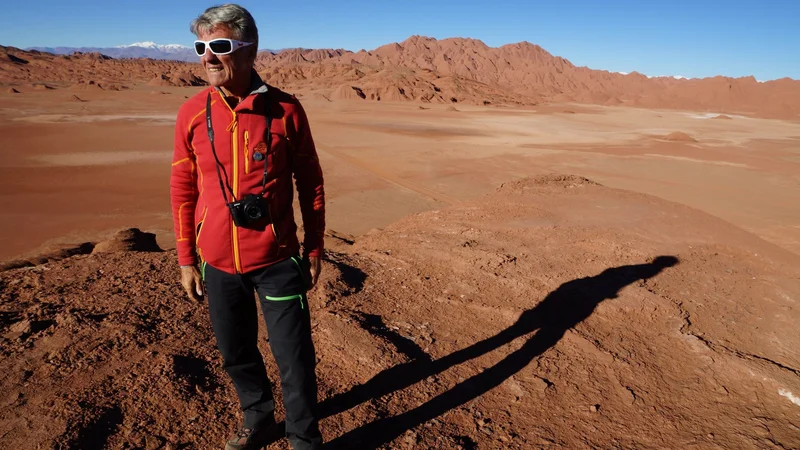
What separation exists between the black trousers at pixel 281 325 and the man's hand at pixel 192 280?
115 mm

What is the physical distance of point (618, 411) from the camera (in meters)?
2.84

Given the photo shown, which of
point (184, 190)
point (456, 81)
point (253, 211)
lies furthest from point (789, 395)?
point (456, 81)

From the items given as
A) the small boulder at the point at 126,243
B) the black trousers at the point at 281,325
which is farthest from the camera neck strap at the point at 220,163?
the small boulder at the point at 126,243

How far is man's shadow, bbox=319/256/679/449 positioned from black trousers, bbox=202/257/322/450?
0.36 meters

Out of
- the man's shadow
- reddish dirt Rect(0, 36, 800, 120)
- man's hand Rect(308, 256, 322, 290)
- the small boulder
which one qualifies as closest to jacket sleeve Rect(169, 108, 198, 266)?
man's hand Rect(308, 256, 322, 290)

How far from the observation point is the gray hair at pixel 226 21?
1.91 meters

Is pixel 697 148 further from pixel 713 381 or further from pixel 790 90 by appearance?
pixel 790 90

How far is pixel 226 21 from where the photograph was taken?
1.91m

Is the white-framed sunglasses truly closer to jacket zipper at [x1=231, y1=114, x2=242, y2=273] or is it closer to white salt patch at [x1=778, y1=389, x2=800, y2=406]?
jacket zipper at [x1=231, y1=114, x2=242, y2=273]

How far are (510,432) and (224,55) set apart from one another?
2200mm

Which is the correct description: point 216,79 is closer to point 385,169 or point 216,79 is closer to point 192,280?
point 192,280

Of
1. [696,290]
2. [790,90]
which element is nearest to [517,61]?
[790,90]

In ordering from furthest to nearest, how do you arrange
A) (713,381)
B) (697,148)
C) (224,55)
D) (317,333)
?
(697,148), (317,333), (713,381), (224,55)

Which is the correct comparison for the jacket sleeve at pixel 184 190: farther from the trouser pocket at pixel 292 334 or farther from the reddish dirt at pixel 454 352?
the reddish dirt at pixel 454 352
